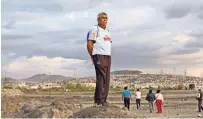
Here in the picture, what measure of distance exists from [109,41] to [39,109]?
156 inches

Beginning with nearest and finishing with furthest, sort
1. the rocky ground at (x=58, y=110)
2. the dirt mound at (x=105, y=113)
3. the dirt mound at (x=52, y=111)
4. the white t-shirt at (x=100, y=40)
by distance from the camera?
1. the dirt mound at (x=105, y=113)
2. the rocky ground at (x=58, y=110)
3. the white t-shirt at (x=100, y=40)
4. the dirt mound at (x=52, y=111)

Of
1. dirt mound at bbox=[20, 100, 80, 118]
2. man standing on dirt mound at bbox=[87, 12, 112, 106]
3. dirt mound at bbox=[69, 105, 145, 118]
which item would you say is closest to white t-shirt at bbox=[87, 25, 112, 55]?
man standing on dirt mound at bbox=[87, 12, 112, 106]

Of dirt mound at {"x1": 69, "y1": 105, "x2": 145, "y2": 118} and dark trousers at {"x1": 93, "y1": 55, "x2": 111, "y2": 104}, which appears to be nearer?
dirt mound at {"x1": 69, "y1": 105, "x2": 145, "y2": 118}

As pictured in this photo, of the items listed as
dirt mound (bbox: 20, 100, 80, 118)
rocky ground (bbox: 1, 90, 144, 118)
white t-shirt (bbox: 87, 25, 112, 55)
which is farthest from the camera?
dirt mound (bbox: 20, 100, 80, 118)

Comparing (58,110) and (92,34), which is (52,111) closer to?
(58,110)

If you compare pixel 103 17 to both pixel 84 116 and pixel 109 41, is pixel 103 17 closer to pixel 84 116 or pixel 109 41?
pixel 109 41

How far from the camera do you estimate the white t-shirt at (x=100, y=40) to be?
44.3ft

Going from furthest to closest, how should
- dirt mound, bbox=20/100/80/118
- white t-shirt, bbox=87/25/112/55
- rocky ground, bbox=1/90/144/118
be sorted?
1. dirt mound, bbox=20/100/80/118
2. white t-shirt, bbox=87/25/112/55
3. rocky ground, bbox=1/90/144/118

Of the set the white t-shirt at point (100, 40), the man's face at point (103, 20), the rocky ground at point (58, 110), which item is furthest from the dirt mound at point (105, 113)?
the man's face at point (103, 20)

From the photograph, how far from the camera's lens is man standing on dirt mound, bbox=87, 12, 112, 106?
13.5 meters

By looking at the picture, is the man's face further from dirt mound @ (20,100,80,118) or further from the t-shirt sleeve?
dirt mound @ (20,100,80,118)

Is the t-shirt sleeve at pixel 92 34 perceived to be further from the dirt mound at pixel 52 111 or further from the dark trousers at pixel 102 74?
the dirt mound at pixel 52 111

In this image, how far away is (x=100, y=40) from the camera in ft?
44.5

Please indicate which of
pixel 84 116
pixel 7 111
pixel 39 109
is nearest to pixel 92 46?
pixel 84 116
